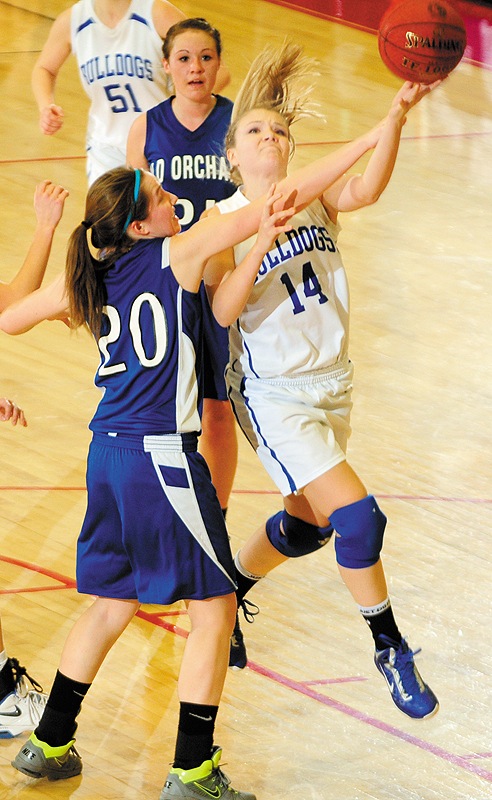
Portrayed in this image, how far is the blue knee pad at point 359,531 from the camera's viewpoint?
11.3 ft

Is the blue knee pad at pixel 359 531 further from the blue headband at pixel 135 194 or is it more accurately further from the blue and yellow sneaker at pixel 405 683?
the blue headband at pixel 135 194

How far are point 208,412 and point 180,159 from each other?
91 cm

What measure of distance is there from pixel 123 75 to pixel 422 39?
6.37 feet

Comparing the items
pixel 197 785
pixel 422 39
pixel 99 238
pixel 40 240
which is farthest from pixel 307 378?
pixel 197 785

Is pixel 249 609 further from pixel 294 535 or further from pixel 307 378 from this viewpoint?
pixel 307 378

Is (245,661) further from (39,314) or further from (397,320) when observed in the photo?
(397,320)

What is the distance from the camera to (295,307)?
362cm

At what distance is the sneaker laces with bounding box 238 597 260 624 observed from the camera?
14.0 ft

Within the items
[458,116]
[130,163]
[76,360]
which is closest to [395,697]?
[130,163]

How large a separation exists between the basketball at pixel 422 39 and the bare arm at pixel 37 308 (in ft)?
3.85

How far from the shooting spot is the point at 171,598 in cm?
330

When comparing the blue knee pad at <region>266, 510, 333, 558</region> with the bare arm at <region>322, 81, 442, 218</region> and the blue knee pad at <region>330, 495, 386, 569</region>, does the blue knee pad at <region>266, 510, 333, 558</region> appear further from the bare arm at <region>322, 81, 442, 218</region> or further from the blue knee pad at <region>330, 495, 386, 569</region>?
the bare arm at <region>322, 81, 442, 218</region>

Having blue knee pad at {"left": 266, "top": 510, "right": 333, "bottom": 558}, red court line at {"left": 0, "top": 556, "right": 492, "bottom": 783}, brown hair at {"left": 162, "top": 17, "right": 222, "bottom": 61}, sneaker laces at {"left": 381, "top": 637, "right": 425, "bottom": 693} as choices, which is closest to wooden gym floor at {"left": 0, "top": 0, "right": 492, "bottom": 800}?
red court line at {"left": 0, "top": 556, "right": 492, "bottom": 783}

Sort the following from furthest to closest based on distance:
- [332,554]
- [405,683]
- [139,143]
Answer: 1. [332,554]
2. [139,143]
3. [405,683]
